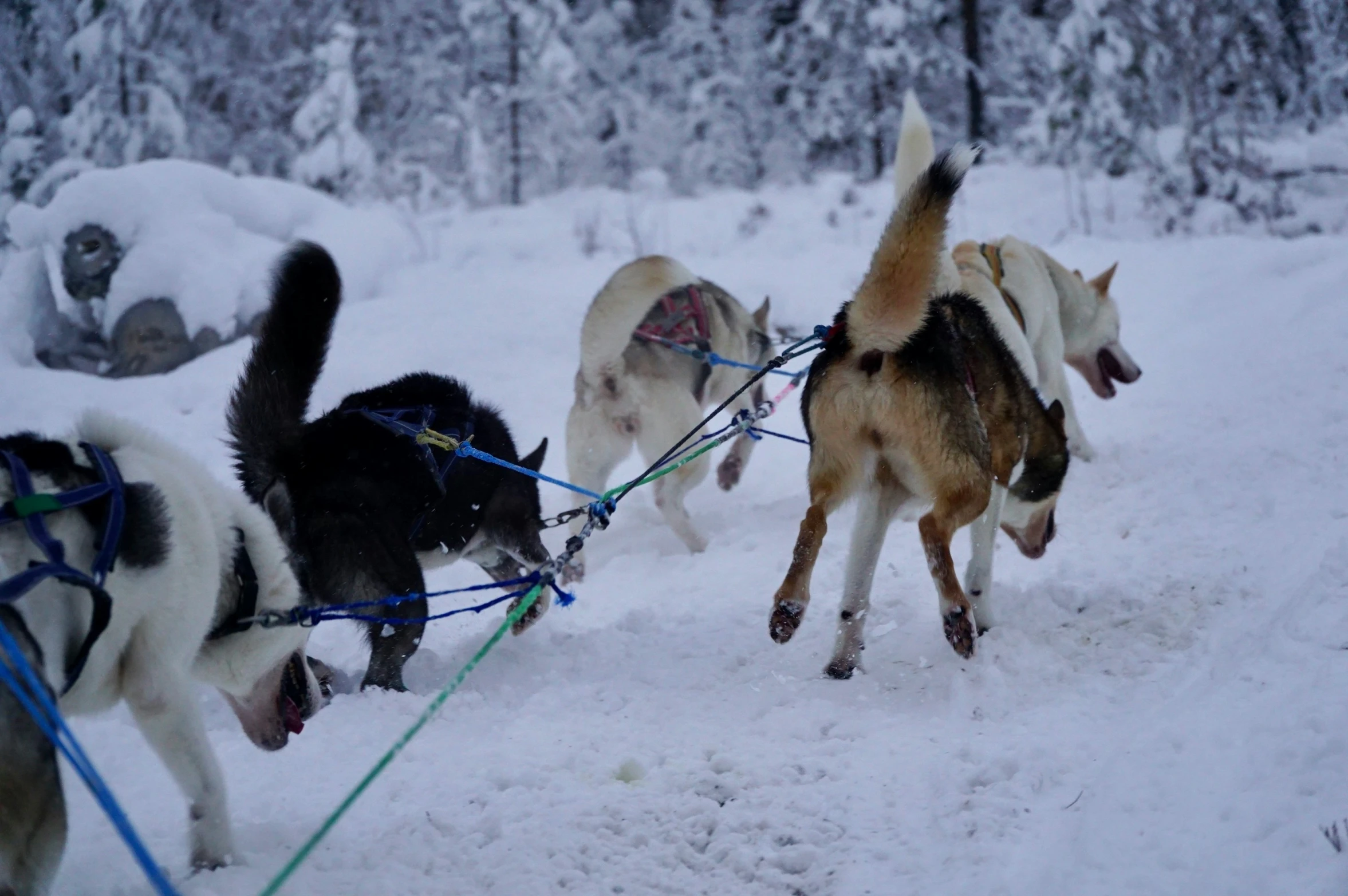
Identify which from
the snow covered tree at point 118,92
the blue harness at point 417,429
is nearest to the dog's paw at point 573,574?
the blue harness at point 417,429

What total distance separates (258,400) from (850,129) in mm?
21239

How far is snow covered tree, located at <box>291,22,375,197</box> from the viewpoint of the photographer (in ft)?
58.6

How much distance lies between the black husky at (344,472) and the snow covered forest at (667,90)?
11.7m

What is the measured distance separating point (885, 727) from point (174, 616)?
2117 mm

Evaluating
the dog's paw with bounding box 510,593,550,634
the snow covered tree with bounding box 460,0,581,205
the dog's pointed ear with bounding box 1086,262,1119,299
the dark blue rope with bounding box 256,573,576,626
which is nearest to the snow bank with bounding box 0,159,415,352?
the dog's paw with bounding box 510,593,550,634

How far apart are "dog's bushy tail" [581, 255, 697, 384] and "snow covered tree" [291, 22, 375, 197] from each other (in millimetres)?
14453

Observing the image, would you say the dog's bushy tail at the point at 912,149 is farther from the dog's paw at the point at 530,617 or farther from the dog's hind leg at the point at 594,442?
the dog's paw at the point at 530,617

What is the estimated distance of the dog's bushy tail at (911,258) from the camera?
10.1 ft

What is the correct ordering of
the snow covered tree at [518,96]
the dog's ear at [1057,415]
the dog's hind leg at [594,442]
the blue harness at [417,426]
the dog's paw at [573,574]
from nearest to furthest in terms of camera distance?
the blue harness at [417,426]
the dog's ear at [1057,415]
the dog's paw at [573,574]
the dog's hind leg at [594,442]
the snow covered tree at [518,96]

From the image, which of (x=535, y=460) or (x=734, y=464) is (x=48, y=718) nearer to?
(x=535, y=460)

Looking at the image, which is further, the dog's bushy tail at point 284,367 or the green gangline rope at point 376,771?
the dog's bushy tail at point 284,367

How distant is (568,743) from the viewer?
3.18 m

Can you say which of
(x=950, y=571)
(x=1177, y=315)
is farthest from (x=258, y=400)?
(x=1177, y=315)

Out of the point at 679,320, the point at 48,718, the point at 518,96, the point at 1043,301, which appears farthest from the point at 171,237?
the point at 518,96
